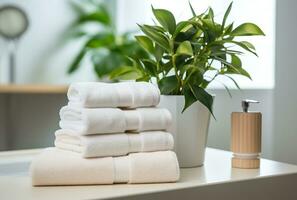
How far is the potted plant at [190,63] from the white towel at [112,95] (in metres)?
0.10

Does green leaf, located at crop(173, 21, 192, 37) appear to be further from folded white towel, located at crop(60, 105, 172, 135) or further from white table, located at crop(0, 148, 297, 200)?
white table, located at crop(0, 148, 297, 200)

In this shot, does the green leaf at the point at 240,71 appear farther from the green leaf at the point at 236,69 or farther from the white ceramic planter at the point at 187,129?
the white ceramic planter at the point at 187,129

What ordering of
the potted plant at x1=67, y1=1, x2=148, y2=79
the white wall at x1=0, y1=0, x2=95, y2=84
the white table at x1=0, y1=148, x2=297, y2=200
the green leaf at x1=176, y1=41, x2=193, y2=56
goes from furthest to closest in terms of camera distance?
1. the white wall at x1=0, y1=0, x2=95, y2=84
2. the potted plant at x1=67, y1=1, x2=148, y2=79
3. the green leaf at x1=176, y1=41, x2=193, y2=56
4. the white table at x1=0, y1=148, x2=297, y2=200

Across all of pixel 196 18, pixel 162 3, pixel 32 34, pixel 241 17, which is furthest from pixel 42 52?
pixel 196 18

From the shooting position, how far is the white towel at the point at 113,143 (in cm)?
71

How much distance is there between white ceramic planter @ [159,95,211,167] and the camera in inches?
35.2

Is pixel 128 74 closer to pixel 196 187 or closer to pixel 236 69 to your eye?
pixel 236 69

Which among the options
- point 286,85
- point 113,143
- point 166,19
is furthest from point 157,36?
point 286,85

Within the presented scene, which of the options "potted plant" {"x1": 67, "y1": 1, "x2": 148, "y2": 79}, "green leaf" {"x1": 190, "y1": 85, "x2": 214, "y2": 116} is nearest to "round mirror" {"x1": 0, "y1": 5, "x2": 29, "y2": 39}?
"potted plant" {"x1": 67, "y1": 1, "x2": 148, "y2": 79}

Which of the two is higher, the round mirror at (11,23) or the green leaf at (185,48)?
the round mirror at (11,23)

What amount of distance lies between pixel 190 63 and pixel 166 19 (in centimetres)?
11

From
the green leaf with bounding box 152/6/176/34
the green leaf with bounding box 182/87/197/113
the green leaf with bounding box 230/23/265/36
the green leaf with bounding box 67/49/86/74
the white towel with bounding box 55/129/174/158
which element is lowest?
the white towel with bounding box 55/129/174/158

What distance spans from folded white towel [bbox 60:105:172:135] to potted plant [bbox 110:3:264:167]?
0.09 meters

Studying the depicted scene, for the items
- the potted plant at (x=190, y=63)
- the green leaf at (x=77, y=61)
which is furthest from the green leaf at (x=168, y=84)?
the green leaf at (x=77, y=61)
